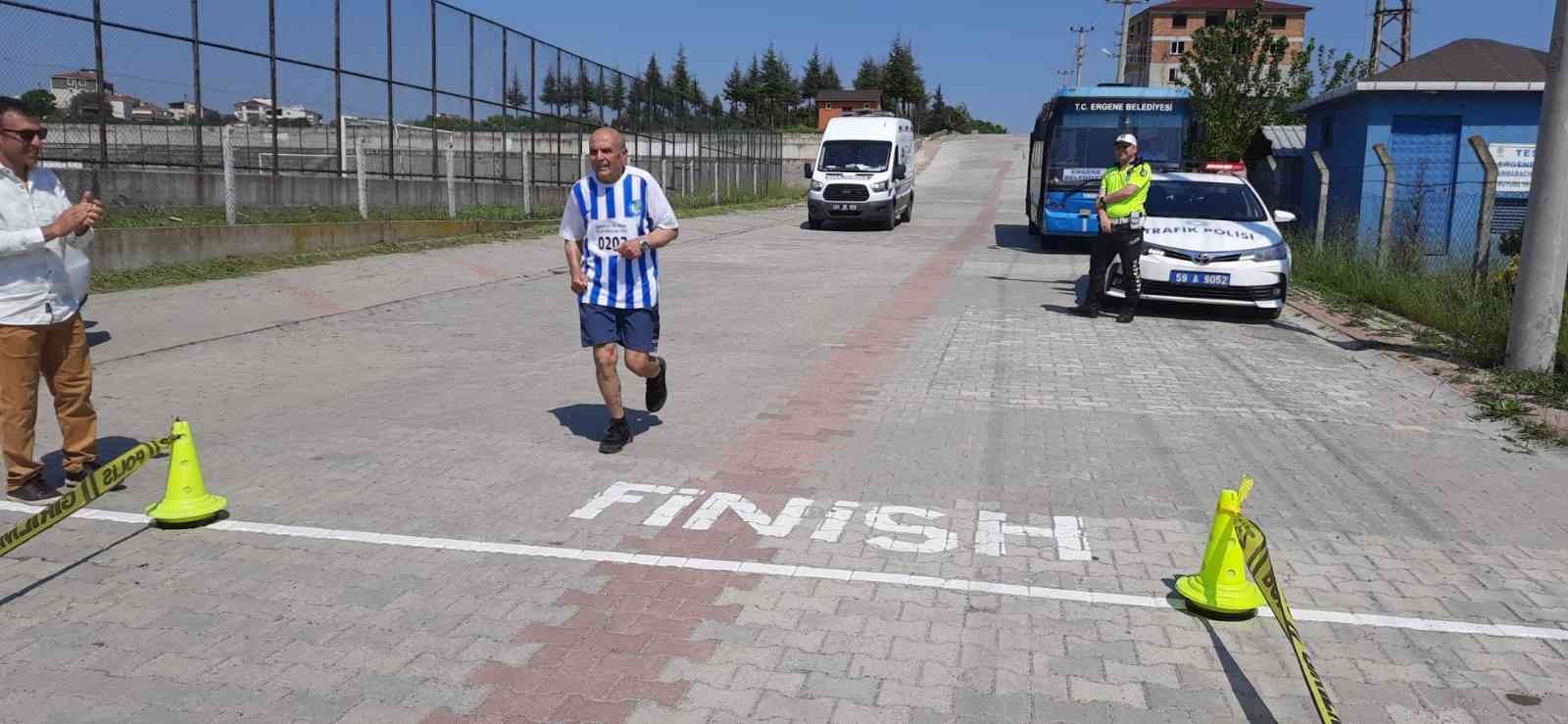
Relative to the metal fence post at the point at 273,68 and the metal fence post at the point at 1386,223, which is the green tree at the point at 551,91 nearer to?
the metal fence post at the point at 273,68

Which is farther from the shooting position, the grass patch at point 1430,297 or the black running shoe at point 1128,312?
the black running shoe at point 1128,312

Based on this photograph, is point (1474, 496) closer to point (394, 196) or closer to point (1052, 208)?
point (1052, 208)

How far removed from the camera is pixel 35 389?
18.0 ft

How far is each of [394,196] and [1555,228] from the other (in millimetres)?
17631

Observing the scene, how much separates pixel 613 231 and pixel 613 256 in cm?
14

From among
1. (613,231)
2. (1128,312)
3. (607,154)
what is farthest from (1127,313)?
(607,154)

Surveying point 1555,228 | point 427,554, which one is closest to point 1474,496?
point 1555,228

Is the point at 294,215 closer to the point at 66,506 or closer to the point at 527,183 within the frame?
the point at 527,183

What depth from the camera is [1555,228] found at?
9109 mm

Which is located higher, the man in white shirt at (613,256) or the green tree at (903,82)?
the green tree at (903,82)

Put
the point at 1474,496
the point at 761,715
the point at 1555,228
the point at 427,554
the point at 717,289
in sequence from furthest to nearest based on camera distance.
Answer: the point at 717,289
the point at 1555,228
the point at 1474,496
the point at 427,554
the point at 761,715

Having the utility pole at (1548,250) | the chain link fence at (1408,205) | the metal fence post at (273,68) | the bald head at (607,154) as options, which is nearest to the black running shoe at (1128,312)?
the utility pole at (1548,250)

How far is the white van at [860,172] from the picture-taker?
2734 centimetres

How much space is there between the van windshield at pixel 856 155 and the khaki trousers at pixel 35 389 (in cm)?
2356
